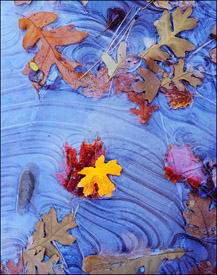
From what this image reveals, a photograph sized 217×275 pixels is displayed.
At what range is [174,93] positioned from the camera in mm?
1078

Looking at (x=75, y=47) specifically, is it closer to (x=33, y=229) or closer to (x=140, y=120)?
(x=140, y=120)

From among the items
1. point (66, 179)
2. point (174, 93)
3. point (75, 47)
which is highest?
point (75, 47)

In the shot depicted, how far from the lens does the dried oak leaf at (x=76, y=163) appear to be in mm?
1080

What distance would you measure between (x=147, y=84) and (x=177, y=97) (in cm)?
14

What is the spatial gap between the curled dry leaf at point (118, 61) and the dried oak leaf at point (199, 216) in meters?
0.60

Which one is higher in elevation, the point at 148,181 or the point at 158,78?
the point at 158,78

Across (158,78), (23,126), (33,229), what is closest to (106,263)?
(33,229)

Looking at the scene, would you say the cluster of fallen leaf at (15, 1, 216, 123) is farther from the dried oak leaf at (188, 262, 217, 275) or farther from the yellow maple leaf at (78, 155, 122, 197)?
the dried oak leaf at (188, 262, 217, 275)

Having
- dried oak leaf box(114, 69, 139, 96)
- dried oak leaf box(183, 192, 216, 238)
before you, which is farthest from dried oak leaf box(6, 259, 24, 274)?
dried oak leaf box(114, 69, 139, 96)

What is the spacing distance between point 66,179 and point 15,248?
0.38 meters

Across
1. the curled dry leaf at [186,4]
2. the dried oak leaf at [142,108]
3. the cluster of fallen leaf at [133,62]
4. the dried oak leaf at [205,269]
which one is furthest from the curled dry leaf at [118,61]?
the dried oak leaf at [205,269]

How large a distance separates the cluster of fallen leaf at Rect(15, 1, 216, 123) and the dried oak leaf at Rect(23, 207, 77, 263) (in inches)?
20.8

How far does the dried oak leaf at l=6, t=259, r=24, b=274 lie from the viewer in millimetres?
1124

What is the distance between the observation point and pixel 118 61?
1.09 metres
